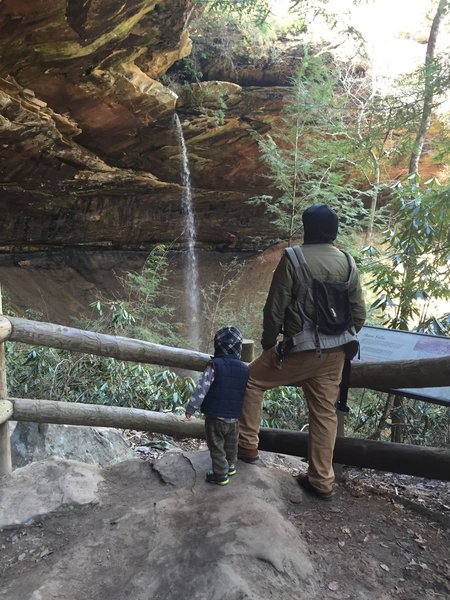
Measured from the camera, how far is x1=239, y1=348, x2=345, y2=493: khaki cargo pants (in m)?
2.58

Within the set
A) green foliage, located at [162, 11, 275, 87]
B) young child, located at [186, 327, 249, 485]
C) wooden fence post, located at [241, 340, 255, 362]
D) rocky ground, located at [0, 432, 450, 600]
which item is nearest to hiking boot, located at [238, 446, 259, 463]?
rocky ground, located at [0, 432, 450, 600]

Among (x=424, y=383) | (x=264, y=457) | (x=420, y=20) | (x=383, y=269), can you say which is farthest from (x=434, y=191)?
(x=420, y=20)

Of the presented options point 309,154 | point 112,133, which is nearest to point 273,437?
point 309,154

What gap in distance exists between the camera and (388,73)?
1220cm

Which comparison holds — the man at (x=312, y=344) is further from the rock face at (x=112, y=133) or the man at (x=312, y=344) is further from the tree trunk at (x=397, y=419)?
the rock face at (x=112, y=133)

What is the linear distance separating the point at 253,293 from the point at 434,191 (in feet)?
39.6

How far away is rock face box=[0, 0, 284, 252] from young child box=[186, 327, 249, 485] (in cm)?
695

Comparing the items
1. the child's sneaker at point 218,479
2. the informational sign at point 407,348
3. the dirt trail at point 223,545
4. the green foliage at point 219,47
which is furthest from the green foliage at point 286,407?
the green foliage at point 219,47

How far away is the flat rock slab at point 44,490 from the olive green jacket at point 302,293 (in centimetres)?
141

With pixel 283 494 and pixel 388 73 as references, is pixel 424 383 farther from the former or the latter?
pixel 388 73

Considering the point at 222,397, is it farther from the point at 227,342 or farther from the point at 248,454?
the point at 248,454

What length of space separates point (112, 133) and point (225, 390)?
11141 mm

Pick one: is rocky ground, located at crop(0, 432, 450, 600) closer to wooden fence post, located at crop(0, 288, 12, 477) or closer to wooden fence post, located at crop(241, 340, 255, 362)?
wooden fence post, located at crop(0, 288, 12, 477)

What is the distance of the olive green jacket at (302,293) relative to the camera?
8.13 ft
